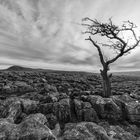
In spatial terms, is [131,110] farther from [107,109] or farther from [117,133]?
[117,133]

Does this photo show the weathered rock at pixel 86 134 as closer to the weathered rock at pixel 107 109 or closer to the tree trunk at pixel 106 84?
the weathered rock at pixel 107 109

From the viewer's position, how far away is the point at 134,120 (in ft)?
50.3

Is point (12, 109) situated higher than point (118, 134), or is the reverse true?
point (12, 109)

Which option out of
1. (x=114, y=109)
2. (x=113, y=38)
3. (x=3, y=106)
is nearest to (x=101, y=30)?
(x=113, y=38)

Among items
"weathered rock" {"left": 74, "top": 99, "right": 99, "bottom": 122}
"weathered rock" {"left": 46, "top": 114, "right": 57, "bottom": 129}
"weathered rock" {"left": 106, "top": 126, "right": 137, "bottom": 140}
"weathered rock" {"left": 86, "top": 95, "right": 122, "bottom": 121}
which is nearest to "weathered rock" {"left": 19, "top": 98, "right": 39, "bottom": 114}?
"weathered rock" {"left": 46, "top": 114, "right": 57, "bottom": 129}

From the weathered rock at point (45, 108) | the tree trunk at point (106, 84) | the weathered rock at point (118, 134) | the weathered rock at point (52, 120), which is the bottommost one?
the weathered rock at point (118, 134)

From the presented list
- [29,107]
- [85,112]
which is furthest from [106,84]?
[29,107]

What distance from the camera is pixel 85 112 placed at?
15758 mm

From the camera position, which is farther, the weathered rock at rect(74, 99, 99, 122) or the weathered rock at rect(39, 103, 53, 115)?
the weathered rock at rect(39, 103, 53, 115)

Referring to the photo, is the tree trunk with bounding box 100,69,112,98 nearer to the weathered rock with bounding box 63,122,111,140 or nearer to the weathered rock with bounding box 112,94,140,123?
the weathered rock with bounding box 112,94,140,123

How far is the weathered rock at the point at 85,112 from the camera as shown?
1522 centimetres

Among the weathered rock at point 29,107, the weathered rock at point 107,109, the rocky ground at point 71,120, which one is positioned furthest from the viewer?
the weathered rock at point 107,109

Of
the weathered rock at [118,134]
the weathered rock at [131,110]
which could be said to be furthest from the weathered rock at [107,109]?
the weathered rock at [118,134]

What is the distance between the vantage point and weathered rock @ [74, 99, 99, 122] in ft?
49.9
